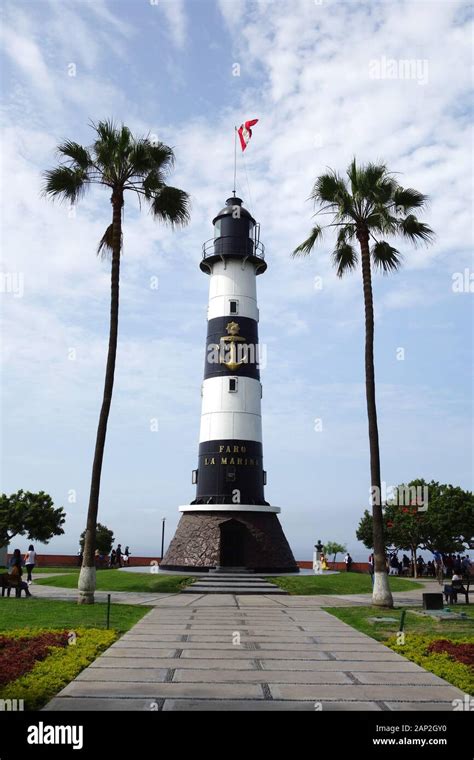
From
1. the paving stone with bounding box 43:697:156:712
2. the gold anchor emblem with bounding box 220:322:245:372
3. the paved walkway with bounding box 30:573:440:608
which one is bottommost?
the paving stone with bounding box 43:697:156:712

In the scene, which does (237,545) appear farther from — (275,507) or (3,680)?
(3,680)

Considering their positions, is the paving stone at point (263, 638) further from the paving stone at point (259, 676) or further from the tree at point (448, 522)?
→ the tree at point (448, 522)

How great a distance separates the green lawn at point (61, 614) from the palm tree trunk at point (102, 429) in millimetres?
711

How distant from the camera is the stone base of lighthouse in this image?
99.3 feet

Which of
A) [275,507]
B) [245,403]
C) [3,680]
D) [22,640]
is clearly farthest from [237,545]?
[3,680]

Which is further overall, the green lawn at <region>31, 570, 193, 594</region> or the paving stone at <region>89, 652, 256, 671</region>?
the green lawn at <region>31, 570, 193, 594</region>

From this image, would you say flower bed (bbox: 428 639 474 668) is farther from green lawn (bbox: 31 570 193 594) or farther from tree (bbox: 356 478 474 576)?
tree (bbox: 356 478 474 576)

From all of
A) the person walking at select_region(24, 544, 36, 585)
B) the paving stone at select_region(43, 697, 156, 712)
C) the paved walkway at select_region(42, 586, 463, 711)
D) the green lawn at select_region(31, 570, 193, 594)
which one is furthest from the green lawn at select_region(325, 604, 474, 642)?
the person walking at select_region(24, 544, 36, 585)

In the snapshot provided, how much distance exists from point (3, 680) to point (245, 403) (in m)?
24.9

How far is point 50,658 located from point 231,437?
74.2ft

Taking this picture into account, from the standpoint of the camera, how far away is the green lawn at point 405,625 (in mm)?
13617

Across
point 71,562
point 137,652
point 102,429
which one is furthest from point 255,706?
point 71,562

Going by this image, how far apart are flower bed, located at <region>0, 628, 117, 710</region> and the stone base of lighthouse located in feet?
58.8
